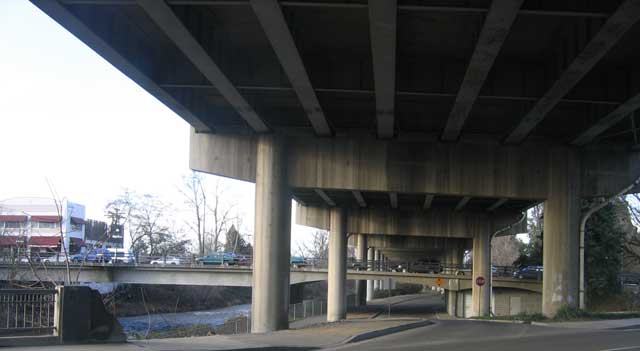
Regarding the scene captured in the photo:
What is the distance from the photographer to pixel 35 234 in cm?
7100

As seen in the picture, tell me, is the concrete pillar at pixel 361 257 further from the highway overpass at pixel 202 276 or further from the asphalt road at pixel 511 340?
the asphalt road at pixel 511 340

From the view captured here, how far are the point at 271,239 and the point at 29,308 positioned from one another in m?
10.2

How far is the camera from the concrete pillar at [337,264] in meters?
47.3

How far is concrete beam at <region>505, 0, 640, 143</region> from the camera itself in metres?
12.2

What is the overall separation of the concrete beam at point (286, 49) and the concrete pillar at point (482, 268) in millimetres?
32537

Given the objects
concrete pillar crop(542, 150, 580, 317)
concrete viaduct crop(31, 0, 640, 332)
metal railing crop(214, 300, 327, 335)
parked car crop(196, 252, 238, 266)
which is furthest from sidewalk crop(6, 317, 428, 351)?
parked car crop(196, 252, 238, 266)

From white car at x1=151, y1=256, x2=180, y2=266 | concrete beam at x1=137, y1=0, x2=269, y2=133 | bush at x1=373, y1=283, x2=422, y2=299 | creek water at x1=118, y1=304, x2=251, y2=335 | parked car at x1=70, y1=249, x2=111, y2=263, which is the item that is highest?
concrete beam at x1=137, y1=0, x2=269, y2=133

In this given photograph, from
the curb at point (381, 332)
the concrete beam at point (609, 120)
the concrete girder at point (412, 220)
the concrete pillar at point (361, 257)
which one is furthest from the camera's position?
the concrete pillar at point (361, 257)

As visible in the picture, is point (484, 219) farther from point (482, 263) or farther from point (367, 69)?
point (367, 69)

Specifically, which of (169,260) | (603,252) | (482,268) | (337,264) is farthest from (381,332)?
(169,260)

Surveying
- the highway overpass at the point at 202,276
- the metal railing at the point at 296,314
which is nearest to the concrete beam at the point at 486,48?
the metal railing at the point at 296,314

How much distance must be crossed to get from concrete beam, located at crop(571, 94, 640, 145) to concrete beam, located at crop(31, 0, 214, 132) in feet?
42.9

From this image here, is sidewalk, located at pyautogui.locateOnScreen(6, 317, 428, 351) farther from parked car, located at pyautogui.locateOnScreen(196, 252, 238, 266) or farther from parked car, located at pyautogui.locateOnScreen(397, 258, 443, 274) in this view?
parked car, located at pyautogui.locateOnScreen(397, 258, 443, 274)

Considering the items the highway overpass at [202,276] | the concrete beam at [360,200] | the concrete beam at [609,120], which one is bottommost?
the highway overpass at [202,276]
